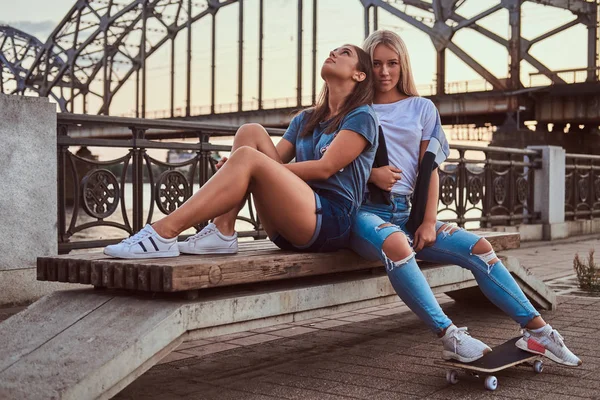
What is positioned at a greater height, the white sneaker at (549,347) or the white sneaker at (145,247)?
the white sneaker at (145,247)

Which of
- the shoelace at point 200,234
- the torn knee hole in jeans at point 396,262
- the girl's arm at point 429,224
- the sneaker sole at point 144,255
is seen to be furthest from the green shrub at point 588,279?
the sneaker sole at point 144,255

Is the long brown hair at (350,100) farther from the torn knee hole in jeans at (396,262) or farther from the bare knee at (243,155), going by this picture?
the torn knee hole in jeans at (396,262)

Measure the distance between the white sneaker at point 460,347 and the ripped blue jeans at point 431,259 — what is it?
4 cm

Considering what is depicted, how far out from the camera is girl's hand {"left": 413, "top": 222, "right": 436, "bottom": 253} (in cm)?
367

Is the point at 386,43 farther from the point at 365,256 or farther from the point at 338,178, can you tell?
the point at 365,256

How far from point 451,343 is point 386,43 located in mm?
1327

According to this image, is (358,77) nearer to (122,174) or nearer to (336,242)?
(336,242)

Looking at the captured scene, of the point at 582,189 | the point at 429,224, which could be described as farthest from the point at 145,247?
the point at 582,189

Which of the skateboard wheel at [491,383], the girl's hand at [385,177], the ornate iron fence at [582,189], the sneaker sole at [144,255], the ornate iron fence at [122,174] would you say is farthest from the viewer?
the ornate iron fence at [582,189]

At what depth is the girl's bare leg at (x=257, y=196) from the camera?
10.2 ft

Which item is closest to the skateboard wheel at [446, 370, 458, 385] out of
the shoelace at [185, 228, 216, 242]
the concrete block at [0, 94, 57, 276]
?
the shoelace at [185, 228, 216, 242]

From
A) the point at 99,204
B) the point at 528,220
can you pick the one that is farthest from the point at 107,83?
the point at 99,204

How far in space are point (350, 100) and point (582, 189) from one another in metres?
10.8

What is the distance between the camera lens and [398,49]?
3.73 metres
